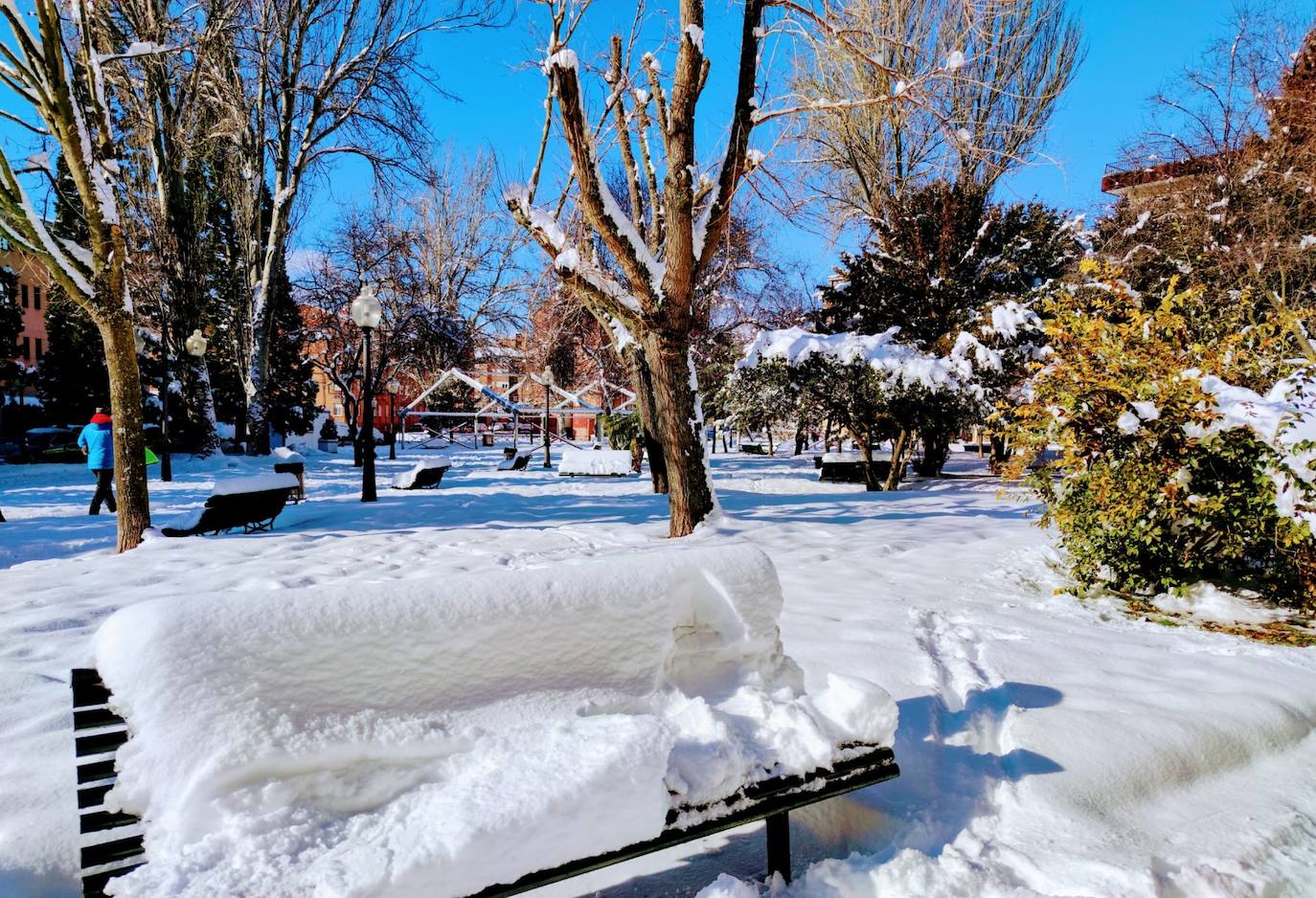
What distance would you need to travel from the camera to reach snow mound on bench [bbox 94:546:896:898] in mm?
1486

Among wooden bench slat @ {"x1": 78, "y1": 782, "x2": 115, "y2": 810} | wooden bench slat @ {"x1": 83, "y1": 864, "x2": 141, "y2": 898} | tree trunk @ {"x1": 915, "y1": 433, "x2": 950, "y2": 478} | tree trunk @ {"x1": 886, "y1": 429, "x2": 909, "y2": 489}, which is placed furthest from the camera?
tree trunk @ {"x1": 915, "y1": 433, "x2": 950, "y2": 478}

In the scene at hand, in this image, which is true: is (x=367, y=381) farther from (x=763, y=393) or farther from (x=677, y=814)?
Result: (x=677, y=814)

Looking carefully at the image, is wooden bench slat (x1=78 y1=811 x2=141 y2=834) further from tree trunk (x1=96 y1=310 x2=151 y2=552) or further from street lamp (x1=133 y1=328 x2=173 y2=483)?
street lamp (x1=133 y1=328 x2=173 y2=483)

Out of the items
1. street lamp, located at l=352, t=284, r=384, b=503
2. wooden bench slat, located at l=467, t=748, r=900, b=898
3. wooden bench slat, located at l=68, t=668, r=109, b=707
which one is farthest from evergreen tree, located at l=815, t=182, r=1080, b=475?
wooden bench slat, located at l=68, t=668, r=109, b=707

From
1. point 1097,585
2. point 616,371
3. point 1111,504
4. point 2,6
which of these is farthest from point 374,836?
point 616,371

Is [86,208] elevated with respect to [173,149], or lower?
lower

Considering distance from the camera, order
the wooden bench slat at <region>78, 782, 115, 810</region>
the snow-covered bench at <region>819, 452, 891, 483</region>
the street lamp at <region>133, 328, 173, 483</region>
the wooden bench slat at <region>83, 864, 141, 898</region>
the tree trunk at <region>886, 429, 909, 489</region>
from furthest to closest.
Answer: the snow-covered bench at <region>819, 452, 891, 483</region> → the street lamp at <region>133, 328, 173, 483</region> → the tree trunk at <region>886, 429, 909, 489</region> → the wooden bench slat at <region>78, 782, 115, 810</region> → the wooden bench slat at <region>83, 864, 141, 898</region>

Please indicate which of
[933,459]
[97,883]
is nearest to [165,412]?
[97,883]

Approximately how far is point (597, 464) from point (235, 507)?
33.6 feet

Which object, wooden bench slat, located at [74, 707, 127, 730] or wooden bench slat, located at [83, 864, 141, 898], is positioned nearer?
wooden bench slat, located at [83, 864, 141, 898]

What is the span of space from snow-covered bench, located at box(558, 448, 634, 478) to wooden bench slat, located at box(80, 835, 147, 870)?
15.7m

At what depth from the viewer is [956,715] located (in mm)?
3135

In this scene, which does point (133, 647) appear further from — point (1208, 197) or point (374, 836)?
point (1208, 197)

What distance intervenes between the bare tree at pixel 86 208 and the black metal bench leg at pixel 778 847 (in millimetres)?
7396
